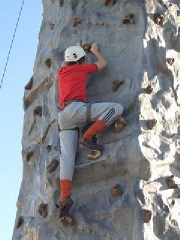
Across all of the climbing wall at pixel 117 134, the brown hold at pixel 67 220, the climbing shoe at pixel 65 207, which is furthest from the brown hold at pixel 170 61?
the brown hold at pixel 67 220

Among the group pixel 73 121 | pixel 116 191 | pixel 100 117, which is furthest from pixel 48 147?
pixel 116 191

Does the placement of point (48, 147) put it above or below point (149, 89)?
below

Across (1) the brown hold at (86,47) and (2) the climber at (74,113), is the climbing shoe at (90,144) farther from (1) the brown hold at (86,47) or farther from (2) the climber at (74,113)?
(1) the brown hold at (86,47)

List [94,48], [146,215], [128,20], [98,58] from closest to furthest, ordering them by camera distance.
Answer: [146,215] < [98,58] < [94,48] < [128,20]

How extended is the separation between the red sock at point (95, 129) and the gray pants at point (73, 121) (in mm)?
48

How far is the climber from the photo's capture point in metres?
7.16

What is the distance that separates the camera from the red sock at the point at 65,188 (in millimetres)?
7012

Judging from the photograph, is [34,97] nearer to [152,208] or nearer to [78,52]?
[78,52]

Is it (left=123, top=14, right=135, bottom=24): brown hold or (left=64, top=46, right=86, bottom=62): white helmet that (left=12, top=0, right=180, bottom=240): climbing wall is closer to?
(left=123, top=14, right=135, bottom=24): brown hold

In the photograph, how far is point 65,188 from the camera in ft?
23.2

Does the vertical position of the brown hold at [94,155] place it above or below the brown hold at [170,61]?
below

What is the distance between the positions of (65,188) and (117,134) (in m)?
0.87

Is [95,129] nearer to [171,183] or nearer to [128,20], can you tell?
[171,183]

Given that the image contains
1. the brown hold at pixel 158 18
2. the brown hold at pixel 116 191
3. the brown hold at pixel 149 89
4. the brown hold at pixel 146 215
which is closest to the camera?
the brown hold at pixel 146 215
